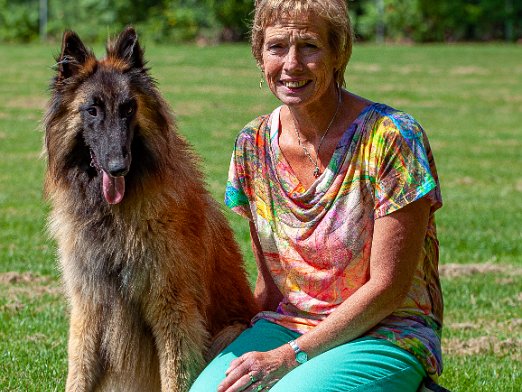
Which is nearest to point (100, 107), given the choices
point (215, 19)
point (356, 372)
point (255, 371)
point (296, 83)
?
point (296, 83)

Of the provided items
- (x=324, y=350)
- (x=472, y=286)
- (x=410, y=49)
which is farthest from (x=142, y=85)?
(x=410, y=49)

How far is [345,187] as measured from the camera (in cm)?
390

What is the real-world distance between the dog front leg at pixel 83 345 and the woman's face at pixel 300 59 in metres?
1.40

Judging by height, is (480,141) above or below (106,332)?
below

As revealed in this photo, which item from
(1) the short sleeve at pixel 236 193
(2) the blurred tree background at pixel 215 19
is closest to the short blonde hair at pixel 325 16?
(1) the short sleeve at pixel 236 193

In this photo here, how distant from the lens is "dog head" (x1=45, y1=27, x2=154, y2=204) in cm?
424

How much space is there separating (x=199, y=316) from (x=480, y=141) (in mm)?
13314

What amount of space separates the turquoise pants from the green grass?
1549mm

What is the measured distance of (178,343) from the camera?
172 inches

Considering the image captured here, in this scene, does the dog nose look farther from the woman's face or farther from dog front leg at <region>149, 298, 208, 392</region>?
the woman's face

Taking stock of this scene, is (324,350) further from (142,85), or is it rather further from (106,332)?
(142,85)

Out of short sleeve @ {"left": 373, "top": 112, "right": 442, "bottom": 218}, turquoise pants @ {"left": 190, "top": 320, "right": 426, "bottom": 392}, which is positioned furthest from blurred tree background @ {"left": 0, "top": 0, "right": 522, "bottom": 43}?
turquoise pants @ {"left": 190, "top": 320, "right": 426, "bottom": 392}

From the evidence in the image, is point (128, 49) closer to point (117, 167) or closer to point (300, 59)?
point (117, 167)

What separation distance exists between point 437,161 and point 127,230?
35.4 ft
